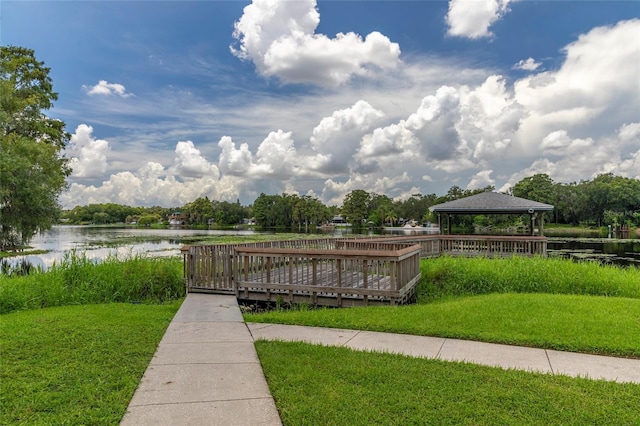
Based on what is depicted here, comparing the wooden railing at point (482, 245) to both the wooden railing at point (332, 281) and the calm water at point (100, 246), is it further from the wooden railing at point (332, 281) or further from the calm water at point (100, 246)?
the calm water at point (100, 246)

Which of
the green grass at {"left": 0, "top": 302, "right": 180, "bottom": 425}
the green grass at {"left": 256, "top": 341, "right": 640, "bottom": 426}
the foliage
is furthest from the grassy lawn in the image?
the foliage

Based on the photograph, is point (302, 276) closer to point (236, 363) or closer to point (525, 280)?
point (236, 363)

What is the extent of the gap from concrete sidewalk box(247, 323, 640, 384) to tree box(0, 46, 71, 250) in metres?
15.1

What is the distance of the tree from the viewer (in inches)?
698

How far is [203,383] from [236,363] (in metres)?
0.60

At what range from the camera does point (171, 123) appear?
1001 inches

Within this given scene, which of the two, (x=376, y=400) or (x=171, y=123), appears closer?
(x=376, y=400)

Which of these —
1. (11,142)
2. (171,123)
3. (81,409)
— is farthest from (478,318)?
(171,123)

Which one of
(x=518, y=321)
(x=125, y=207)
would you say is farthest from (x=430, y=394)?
(x=125, y=207)

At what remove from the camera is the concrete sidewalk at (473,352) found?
4148 mm

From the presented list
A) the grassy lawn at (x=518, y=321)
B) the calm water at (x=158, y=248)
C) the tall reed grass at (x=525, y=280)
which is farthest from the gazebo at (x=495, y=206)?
Answer: the grassy lawn at (x=518, y=321)

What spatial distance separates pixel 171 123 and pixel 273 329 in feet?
75.1

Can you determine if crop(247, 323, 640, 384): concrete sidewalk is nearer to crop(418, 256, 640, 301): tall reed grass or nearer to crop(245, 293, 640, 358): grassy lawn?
crop(245, 293, 640, 358): grassy lawn

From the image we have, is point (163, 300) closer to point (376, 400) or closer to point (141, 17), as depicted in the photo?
point (376, 400)
